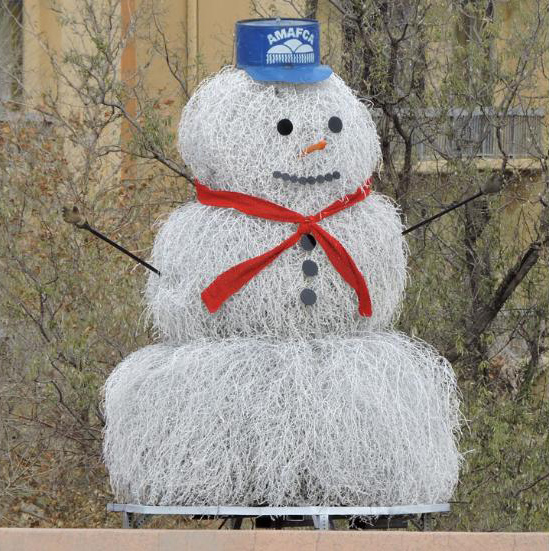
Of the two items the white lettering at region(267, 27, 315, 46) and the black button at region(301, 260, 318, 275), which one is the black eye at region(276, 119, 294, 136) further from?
the black button at region(301, 260, 318, 275)

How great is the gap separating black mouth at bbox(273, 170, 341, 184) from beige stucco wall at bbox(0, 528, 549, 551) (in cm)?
112

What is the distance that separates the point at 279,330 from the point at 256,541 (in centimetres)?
69

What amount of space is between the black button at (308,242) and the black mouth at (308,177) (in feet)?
0.57

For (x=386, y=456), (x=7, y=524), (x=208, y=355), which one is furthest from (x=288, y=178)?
(x=7, y=524)

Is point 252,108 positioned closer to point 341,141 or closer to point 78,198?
point 341,141

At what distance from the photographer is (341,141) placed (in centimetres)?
458

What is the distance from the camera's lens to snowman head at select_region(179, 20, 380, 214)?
14.9 ft

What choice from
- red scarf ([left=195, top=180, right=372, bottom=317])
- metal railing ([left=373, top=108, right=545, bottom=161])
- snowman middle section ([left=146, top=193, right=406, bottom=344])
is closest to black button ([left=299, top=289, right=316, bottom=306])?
snowman middle section ([left=146, top=193, right=406, bottom=344])

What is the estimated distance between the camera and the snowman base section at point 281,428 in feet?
14.3

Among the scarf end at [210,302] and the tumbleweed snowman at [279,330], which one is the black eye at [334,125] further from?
the scarf end at [210,302]

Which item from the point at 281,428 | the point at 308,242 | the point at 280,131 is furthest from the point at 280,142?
the point at 281,428

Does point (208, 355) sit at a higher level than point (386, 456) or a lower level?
higher

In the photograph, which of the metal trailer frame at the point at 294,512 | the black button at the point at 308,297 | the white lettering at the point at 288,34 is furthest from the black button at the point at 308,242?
the metal trailer frame at the point at 294,512

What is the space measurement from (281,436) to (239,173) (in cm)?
87
